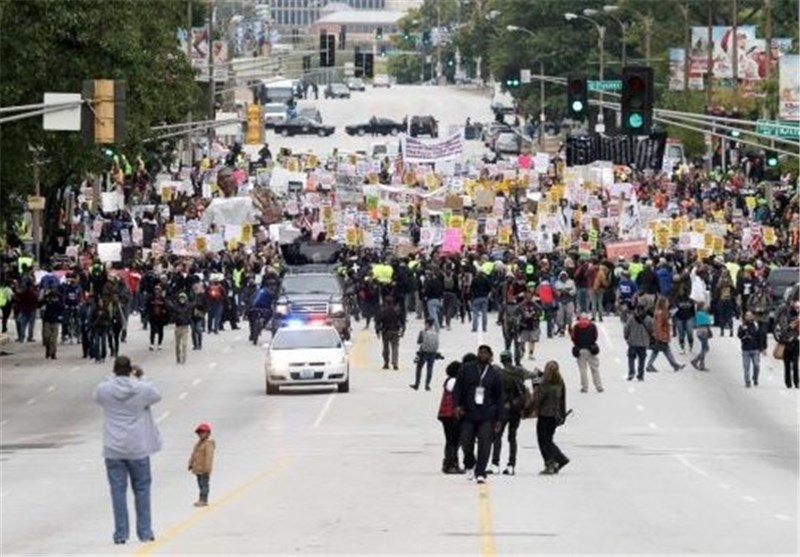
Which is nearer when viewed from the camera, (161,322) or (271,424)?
(271,424)

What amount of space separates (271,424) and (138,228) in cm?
3557

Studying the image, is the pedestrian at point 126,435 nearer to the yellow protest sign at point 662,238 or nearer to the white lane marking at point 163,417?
the white lane marking at point 163,417

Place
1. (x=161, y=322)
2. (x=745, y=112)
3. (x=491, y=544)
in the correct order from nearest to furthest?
(x=491, y=544) < (x=161, y=322) < (x=745, y=112)

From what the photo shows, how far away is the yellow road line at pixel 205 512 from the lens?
72.2 ft

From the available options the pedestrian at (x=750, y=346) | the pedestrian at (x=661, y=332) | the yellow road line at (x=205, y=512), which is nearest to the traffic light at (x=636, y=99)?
the pedestrian at (x=750, y=346)

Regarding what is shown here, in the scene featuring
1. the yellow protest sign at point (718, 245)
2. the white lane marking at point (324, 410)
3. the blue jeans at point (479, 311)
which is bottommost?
the white lane marking at point (324, 410)

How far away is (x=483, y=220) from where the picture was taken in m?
78.4

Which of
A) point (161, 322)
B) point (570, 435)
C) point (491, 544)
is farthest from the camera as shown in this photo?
point (161, 322)

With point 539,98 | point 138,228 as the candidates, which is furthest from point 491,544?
point 539,98

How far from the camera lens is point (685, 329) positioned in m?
51.9

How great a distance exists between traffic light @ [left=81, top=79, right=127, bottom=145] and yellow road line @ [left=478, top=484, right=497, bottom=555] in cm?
1408

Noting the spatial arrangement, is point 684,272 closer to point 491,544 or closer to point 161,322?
point 161,322

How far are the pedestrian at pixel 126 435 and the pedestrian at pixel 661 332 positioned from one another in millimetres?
25902

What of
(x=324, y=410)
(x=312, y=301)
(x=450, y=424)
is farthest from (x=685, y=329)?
(x=450, y=424)
